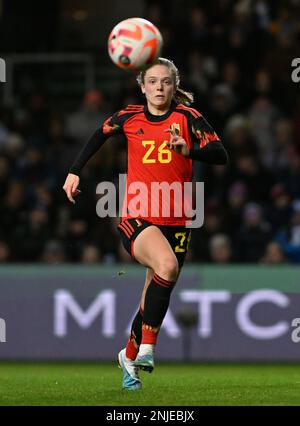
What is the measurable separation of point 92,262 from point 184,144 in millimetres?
5937

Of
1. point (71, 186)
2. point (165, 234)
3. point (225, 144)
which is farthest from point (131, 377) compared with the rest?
point (225, 144)

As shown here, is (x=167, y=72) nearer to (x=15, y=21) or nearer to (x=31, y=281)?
(x=31, y=281)

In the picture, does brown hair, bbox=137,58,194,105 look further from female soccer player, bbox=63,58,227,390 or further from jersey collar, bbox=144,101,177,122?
jersey collar, bbox=144,101,177,122

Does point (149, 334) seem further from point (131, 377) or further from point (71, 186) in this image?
point (71, 186)

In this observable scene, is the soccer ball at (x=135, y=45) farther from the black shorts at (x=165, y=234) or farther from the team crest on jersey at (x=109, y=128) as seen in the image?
the black shorts at (x=165, y=234)

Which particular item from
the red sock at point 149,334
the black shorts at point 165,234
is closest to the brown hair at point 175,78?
the black shorts at point 165,234

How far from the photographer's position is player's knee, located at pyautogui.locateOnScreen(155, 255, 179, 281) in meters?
8.32

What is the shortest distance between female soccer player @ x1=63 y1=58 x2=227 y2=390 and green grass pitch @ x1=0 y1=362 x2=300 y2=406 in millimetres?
358

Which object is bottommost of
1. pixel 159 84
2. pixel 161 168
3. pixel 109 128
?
pixel 161 168

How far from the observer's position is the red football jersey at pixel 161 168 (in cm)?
866

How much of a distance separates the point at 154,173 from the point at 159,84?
0.62 meters

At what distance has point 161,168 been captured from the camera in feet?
28.5

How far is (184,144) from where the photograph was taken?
26.8ft

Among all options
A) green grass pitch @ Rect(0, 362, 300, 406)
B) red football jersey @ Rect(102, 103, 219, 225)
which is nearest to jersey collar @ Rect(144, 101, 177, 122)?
red football jersey @ Rect(102, 103, 219, 225)
